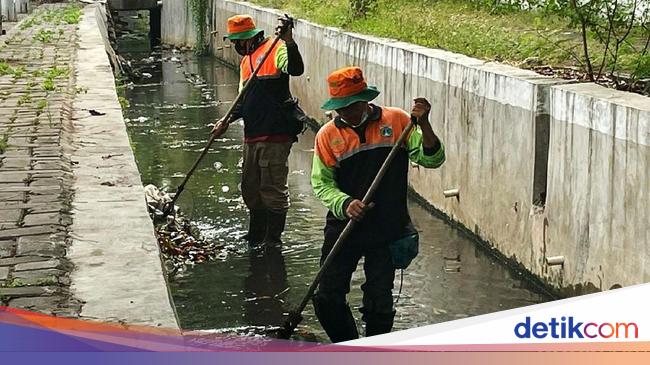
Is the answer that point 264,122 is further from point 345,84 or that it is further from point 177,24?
point 177,24

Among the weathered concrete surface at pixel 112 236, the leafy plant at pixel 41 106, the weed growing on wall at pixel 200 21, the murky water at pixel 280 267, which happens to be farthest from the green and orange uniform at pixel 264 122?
the weed growing on wall at pixel 200 21

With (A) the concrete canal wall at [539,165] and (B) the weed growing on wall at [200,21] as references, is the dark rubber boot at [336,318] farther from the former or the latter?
(B) the weed growing on wall at [200,21]

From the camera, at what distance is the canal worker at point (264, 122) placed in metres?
10.3

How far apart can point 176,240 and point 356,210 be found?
182 inches

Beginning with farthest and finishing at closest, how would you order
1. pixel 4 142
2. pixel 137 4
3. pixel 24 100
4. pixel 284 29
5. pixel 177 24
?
pixel 137 4
pixel 177 24
pixel 24 100
pixel 4 142
pixel 284 29

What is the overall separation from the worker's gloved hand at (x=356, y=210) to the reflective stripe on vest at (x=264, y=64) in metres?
3.66

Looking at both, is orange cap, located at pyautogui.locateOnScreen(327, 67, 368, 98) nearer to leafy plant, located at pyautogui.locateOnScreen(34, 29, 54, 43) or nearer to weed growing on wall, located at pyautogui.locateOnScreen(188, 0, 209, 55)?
leafy plant, located at pyautogui.locateOnScreen(34, 29, 54, 43)

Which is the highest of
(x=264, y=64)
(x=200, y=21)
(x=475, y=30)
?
(x=264, y=64)

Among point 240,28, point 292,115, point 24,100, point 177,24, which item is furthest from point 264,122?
point 177,24

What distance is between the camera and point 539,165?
10.0 metres

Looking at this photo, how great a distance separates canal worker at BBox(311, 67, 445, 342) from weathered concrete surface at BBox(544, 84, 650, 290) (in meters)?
1.98

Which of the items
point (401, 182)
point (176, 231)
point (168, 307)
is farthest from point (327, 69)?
point (168, 307)

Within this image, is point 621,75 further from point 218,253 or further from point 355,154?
point 355,154

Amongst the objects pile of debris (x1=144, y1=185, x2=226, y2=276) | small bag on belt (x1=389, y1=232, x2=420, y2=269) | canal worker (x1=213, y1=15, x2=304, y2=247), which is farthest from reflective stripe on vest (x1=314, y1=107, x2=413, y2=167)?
pile of debris (x1=144, y1=185, x2=226, y2=276)
